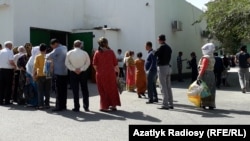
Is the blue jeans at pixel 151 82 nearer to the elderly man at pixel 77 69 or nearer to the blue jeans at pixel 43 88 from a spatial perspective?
the elderly man at pixel 77 69

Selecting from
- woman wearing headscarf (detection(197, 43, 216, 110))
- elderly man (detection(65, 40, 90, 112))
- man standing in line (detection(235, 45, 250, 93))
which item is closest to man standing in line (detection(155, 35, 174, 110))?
woman wearing headscarf (detection(197, 43, 216, 110))

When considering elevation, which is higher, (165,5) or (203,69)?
(165,5)

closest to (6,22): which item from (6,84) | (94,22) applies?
(6,84)

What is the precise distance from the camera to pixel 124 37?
63.3 ft

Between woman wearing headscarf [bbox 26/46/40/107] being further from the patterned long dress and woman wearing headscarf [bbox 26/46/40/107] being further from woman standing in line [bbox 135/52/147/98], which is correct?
the patterned long dress

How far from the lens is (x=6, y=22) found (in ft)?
49.4

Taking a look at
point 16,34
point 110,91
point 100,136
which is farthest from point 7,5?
point 100,136

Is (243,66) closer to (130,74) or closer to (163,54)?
(130,74)

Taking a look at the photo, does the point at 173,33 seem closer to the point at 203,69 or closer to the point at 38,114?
the point at 203,69

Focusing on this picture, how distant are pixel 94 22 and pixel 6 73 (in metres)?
9.75

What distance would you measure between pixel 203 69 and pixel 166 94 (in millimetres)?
1169

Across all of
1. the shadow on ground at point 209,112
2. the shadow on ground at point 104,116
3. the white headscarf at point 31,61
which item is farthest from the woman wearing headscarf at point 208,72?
the white headscarf at point 31,61

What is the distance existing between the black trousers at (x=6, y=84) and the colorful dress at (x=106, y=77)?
128 inches

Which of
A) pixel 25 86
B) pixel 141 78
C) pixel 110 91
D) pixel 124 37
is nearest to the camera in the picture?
pixel 110 91
